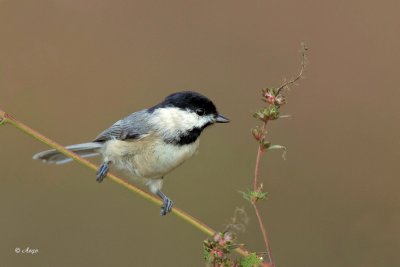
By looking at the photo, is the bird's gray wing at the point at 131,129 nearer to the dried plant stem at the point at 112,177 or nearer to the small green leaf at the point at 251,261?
the dried plant stem at the point at 112,177

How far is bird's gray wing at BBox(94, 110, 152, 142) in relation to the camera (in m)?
1.86

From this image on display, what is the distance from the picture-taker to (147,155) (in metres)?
1.78

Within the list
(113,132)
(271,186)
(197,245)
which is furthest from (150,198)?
(271,186)

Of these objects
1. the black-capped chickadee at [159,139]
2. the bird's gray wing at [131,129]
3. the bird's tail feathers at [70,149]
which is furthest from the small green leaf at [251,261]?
the bird's tail feathers at [70,149]

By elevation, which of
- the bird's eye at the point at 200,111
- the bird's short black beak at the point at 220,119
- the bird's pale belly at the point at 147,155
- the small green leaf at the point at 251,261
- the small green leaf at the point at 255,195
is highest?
the bird's eye at the point at 200,111

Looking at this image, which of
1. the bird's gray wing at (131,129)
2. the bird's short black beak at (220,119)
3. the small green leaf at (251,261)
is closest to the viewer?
the small green leaf at (251,261)

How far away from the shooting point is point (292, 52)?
9.36 feet

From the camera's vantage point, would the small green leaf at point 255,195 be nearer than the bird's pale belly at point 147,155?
Yes

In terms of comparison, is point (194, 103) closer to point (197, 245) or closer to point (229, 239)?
point (197, 245)

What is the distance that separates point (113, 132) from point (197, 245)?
60 centimetres

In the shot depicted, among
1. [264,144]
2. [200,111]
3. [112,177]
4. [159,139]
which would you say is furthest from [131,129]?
[264,144]

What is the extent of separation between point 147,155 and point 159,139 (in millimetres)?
66

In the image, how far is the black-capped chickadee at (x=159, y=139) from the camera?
1.74 metres

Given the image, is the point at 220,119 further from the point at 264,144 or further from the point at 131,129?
the point at 264,144
